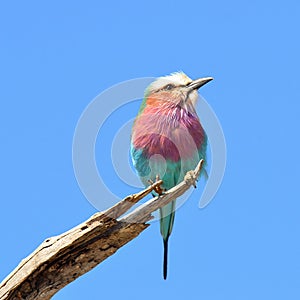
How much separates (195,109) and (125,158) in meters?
0.85

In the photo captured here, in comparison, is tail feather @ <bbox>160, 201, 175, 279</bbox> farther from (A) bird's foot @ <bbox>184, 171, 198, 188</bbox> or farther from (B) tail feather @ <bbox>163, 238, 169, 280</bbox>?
(A) bird's foot @ <bbox>184, 171, 198, 188</bbox>

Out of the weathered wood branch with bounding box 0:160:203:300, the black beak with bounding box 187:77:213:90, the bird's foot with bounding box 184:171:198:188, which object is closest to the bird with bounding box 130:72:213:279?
the black beak with bounding box 187:77:213:90

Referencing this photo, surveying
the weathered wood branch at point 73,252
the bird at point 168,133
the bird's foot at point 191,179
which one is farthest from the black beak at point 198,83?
the weathered wood branch at point 73,252

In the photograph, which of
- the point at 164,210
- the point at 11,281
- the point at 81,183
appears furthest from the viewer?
the point at 164,210

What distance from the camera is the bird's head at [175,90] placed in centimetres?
690

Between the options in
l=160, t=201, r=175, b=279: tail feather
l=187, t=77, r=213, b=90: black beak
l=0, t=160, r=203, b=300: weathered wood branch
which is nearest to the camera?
l=0, t=160, r=203, b=300: weathered wood branch

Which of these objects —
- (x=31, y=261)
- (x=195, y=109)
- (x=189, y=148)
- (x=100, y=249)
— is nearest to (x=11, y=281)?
(x=31, y=261)

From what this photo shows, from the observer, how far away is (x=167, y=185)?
6.64 m

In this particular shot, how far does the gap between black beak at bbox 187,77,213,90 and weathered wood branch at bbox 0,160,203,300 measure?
1.95 metres

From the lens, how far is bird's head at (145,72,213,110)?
690cm

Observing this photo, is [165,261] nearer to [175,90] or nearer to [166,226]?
[166,226]

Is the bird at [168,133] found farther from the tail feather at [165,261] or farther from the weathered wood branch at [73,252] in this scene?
the weathered wood branch at [73,252]

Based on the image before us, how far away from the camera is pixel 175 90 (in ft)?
23.0

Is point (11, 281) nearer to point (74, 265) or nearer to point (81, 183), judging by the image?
point (74, 265)
